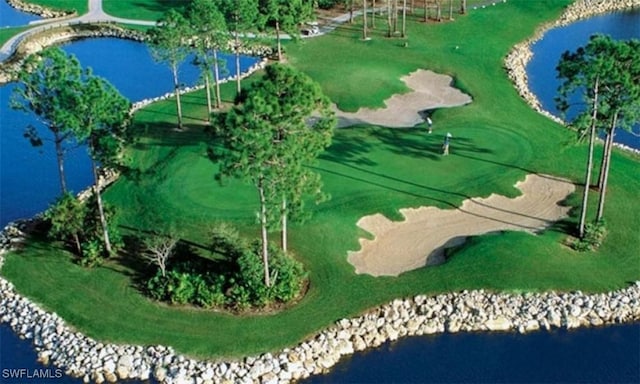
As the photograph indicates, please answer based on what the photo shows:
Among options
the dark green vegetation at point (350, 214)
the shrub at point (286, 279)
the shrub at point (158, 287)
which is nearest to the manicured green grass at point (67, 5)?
the dark green vegetation at point (350, 214)

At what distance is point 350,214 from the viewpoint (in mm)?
54938

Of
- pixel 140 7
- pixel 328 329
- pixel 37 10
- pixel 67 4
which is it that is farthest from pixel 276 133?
pixel 37 10

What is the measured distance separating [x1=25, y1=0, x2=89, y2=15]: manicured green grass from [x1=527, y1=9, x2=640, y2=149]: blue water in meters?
64.0

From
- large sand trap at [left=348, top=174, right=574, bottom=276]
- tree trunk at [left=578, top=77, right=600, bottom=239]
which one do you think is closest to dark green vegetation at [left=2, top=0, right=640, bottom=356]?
large sand trap at [left=348, top=174, right=574, bottom=276]

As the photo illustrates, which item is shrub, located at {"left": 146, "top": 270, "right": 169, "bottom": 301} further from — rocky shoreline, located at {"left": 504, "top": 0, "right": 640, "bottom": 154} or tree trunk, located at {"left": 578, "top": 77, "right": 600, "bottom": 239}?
rocky shoreline, located at {"left": 504, "top": 0, "right": 640, "bottom": 154}

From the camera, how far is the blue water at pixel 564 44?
80188 mm

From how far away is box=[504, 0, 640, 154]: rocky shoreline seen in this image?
78.1 m

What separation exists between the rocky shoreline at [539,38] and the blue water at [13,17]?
67999 mm

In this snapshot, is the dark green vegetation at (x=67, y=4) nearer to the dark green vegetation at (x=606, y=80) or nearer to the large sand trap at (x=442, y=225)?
the large sand trap at (x=442, y=225)

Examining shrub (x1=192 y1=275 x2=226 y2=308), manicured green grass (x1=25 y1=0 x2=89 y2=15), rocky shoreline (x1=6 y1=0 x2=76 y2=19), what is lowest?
shrub (x1=192 y1=275 x2=226 y2=308)

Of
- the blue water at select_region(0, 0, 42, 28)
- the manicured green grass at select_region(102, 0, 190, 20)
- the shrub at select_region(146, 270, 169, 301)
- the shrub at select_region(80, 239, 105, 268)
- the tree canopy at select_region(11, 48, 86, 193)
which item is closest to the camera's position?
the tree canopy at select_region(11, 48, 86, 193)

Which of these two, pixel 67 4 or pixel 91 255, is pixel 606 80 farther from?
pixel 67 4

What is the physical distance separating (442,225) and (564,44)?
54196 millimetres

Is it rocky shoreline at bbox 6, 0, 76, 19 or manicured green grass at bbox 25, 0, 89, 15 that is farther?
manicured green grass at bbox 25, 0, 89, 15
